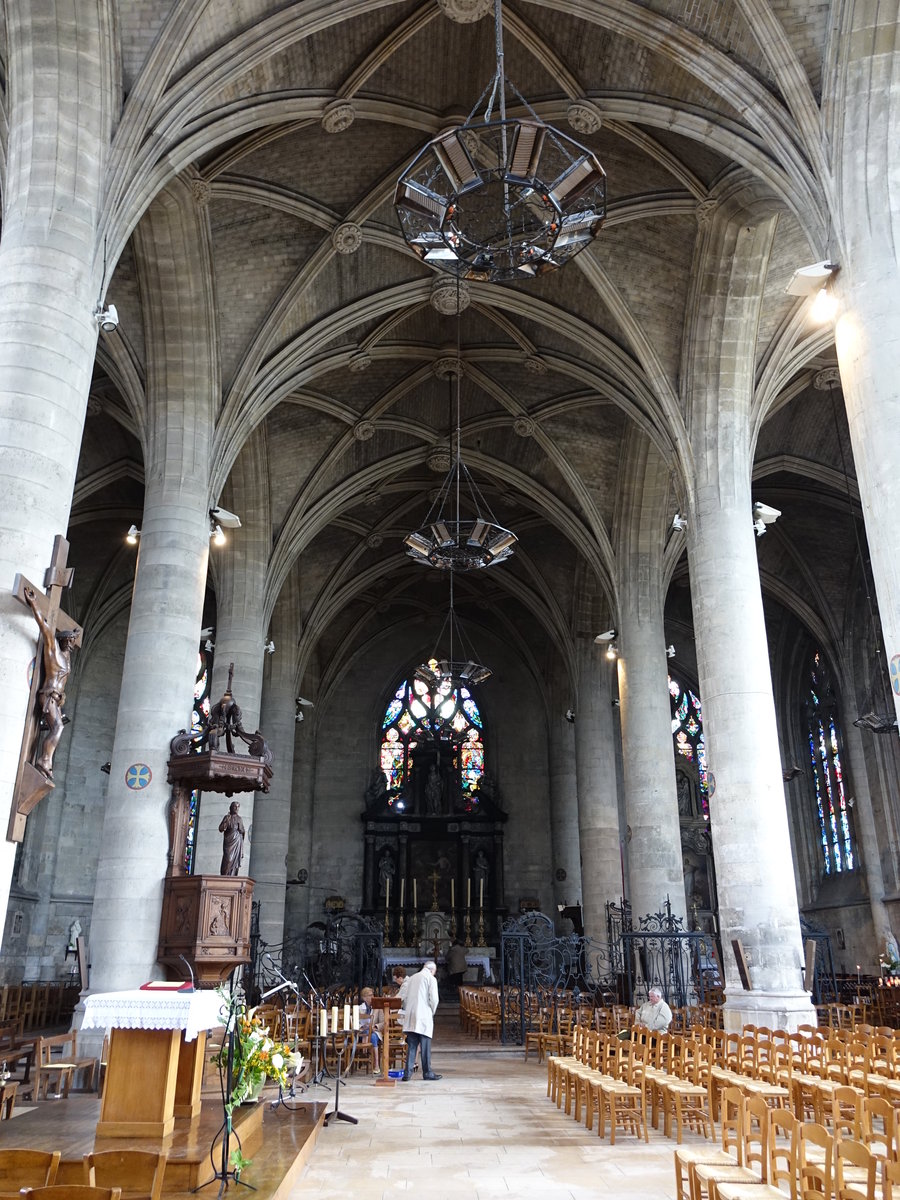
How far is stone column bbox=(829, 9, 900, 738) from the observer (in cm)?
947

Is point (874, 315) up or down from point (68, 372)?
up

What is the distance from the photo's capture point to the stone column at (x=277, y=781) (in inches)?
922

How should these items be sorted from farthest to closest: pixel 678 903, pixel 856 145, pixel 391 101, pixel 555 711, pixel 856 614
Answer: pixel 555 711
pixel 856 614
pixel 678 903
pixel 391 101
pixel 856 145

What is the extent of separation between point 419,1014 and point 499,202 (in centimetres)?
1005

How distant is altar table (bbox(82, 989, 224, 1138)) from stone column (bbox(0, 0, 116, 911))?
6.31ft

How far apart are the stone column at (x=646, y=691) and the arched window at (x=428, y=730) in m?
11.3

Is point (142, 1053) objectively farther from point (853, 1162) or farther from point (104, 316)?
point (104, 316)

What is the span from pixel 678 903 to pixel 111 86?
16.5 meters

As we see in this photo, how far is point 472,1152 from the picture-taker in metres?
7.74

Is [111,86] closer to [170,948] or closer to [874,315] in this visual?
[874,315]

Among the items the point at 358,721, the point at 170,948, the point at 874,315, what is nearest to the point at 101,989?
the point at 170,948

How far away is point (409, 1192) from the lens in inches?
254

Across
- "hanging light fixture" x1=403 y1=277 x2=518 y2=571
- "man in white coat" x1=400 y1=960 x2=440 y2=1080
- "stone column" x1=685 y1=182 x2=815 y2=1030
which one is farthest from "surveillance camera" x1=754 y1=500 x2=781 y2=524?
"man in white coat" x1=400 y1=960 x2=440 y2=1080

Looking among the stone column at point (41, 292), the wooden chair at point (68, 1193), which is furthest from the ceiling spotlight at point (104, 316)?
the wooden chair at point (68, 1193)
